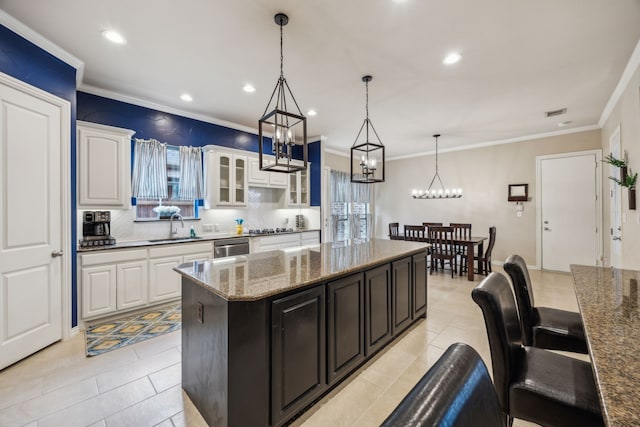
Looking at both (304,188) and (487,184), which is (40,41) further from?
(487,184)

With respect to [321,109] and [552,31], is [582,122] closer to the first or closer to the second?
[552,31]

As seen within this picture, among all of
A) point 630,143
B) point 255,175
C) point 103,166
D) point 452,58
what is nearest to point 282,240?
point 255,175

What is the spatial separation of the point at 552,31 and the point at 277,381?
11.7 ft

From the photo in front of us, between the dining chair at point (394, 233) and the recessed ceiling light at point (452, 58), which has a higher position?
the recessed ceiling light at point (452, 58)

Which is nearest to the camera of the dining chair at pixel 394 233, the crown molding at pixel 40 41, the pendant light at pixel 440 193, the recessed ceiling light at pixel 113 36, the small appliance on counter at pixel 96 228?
the crown molding at pixel 40 41

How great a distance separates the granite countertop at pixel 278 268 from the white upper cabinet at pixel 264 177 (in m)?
2.48

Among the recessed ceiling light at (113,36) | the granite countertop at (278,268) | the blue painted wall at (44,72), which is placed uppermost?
the recessed ceiling light at (113,36)

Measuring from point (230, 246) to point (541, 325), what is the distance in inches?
148

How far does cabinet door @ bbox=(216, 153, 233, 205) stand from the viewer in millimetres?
4492

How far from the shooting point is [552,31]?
2.46 meters

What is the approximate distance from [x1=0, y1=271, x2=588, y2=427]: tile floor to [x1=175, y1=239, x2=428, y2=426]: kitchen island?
0.40 ft

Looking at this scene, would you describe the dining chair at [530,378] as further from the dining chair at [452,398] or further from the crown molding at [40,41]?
the crown molding at [40,41]

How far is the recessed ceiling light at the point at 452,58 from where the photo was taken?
2807 mm

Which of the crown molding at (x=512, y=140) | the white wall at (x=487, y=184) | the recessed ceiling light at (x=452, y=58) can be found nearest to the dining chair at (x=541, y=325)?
the recessed ceiling light at (x=452, y=58)
